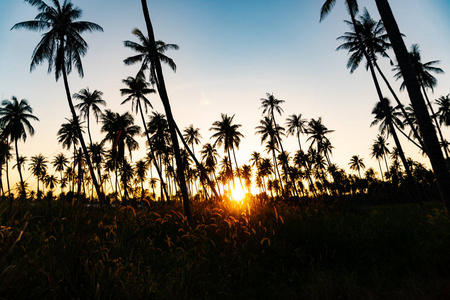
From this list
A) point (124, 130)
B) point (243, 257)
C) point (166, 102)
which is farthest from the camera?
point (124, 130)

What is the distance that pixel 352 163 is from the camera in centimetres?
8319

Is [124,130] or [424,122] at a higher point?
[124,130]

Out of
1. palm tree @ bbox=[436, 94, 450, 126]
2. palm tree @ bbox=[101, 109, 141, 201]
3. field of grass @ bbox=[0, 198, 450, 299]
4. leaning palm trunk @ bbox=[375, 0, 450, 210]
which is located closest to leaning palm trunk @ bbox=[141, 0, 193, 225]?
field of grass @ bbox=[0, 198, 450, 299]

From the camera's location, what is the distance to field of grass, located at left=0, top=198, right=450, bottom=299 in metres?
2.36

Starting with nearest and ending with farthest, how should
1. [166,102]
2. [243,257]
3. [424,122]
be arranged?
[243,257], [424,122], [166,102]

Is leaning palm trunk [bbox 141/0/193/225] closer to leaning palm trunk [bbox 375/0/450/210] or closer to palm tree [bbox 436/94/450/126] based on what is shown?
leaning palm trunk [bbox 375/0/450/210]

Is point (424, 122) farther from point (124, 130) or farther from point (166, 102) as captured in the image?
point (124, 130)

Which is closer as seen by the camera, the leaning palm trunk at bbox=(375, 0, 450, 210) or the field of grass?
the field of grass

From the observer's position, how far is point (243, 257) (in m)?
4.53

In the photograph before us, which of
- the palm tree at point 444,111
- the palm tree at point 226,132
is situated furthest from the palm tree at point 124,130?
the palm tree at point 444,111

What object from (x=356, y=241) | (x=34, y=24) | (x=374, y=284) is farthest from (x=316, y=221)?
(x=34, y=24)

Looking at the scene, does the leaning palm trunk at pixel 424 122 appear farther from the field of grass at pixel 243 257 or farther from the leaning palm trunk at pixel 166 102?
the leaning palm trunk at pixel 166 102

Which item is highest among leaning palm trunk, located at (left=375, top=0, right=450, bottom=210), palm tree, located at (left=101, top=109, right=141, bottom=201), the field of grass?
palm tree, located at (left=101, top=109, right=141, bottom=201)

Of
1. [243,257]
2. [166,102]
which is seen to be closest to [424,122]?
[243,257]
